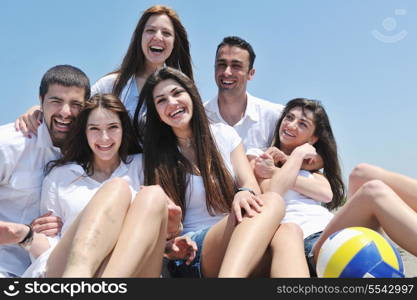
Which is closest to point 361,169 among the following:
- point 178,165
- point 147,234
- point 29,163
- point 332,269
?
point 332,269

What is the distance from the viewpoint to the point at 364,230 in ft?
12.0

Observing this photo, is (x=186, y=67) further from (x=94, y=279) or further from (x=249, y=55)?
(x=94, y=279)

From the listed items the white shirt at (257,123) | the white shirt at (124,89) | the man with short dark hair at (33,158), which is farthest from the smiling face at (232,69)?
the man with short dark hair at (33,158)

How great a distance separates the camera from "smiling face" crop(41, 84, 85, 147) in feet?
15.6

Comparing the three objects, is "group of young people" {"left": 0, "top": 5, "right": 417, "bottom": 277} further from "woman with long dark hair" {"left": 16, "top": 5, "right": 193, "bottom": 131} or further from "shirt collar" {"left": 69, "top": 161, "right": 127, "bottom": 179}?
"woman with long dark hair" {"left": 16, "top": 5, "right": 193, "bottom": 131}

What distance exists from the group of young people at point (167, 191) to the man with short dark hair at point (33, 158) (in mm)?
10

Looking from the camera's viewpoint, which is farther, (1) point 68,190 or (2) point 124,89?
(2) point 124,89

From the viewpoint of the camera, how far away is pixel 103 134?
4629mm

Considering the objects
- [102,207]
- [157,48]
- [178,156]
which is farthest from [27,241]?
[157,48]

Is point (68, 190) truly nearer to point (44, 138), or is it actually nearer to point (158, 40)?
point (44, 138)

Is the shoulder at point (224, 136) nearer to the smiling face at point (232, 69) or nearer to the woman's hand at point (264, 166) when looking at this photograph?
the woman's hand at point (264, 166)

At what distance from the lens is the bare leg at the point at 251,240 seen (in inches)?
136

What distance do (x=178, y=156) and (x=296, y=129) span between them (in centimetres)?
158

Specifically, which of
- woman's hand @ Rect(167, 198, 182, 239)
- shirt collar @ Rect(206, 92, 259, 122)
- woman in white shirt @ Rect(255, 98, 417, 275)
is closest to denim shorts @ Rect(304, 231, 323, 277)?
woman in white shirt @ Rect(255, 98, 417, 275)
